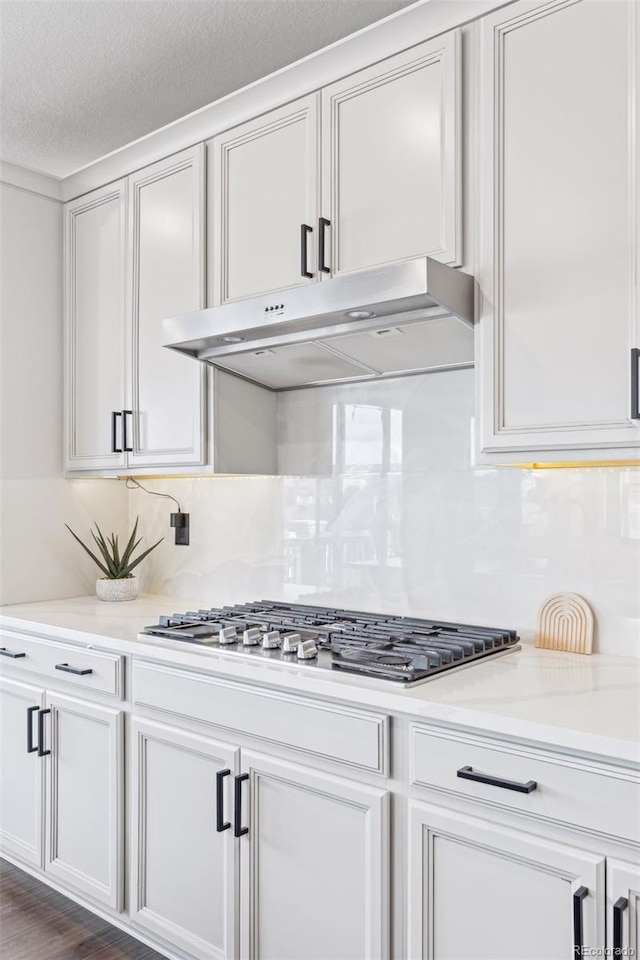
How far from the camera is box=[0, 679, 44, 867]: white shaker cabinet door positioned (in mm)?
2398

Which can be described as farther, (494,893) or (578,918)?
(494,893)

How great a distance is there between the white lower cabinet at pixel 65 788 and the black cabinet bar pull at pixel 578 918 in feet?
4.31

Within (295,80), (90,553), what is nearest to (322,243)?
(295,80)

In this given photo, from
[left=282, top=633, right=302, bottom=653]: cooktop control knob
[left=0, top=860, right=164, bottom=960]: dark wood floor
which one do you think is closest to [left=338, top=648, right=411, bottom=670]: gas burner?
[left=282, top=633, right=302, bottom=653]: cooktop control knob

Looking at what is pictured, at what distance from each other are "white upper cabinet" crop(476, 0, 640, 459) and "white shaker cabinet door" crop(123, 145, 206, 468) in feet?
3.22

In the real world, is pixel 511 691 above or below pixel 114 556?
below

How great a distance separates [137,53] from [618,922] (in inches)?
94.1

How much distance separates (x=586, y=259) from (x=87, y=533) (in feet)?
7.12

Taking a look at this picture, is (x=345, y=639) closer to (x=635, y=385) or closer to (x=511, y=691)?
(x=511, y=691)

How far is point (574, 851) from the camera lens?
4.15 feet

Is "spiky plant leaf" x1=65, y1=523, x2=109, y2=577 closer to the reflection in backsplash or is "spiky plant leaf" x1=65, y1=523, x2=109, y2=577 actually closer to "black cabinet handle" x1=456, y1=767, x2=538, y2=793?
the reflection in backsplash

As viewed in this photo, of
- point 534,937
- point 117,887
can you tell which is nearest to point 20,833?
point 117,887

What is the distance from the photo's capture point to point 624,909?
120 centimetres

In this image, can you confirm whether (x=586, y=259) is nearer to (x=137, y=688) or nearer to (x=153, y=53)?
(x=153, y=53)
